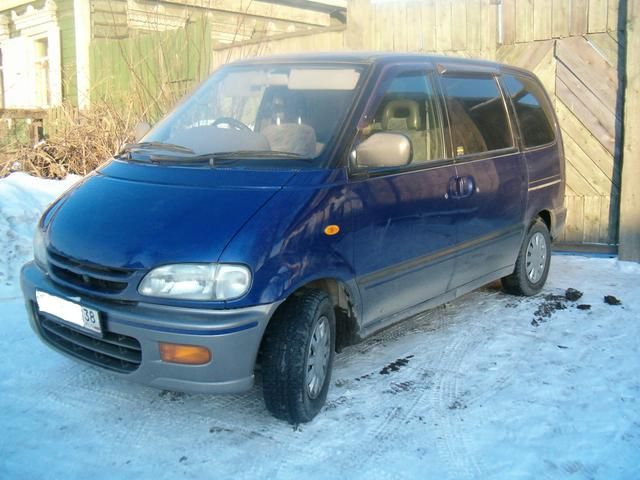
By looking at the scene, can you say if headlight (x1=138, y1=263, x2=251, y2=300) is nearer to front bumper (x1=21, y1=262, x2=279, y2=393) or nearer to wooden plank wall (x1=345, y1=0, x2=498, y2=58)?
front bumper (x1=21, y1=262, x2=279, y2=393)

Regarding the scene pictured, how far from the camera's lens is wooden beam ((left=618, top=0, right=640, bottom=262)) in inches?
259

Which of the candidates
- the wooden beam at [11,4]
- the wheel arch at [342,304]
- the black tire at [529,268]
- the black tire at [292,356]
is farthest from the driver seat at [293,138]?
the wooden beam at [11,4]

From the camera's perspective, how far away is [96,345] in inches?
131

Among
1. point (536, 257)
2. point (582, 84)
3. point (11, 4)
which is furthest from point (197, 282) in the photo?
point (11, 4)

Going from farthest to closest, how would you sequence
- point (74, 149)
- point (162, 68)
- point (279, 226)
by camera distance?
point (162, 68) < point (74, 149) < point (279, 226)

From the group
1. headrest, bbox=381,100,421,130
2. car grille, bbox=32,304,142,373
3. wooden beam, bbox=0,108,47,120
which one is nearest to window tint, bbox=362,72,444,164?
headrest, bbox=381,100,421,130

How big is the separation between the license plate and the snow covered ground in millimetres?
542

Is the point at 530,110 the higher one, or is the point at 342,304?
the point at 530,110

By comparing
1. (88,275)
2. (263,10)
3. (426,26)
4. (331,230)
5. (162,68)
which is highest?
(263,10)

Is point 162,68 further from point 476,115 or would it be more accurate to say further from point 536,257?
point 536,257

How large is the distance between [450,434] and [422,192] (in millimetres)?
1465

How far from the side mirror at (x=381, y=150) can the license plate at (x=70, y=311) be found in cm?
157

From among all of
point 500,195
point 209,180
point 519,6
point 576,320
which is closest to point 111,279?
point 209,180

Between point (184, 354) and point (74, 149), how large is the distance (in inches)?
247
